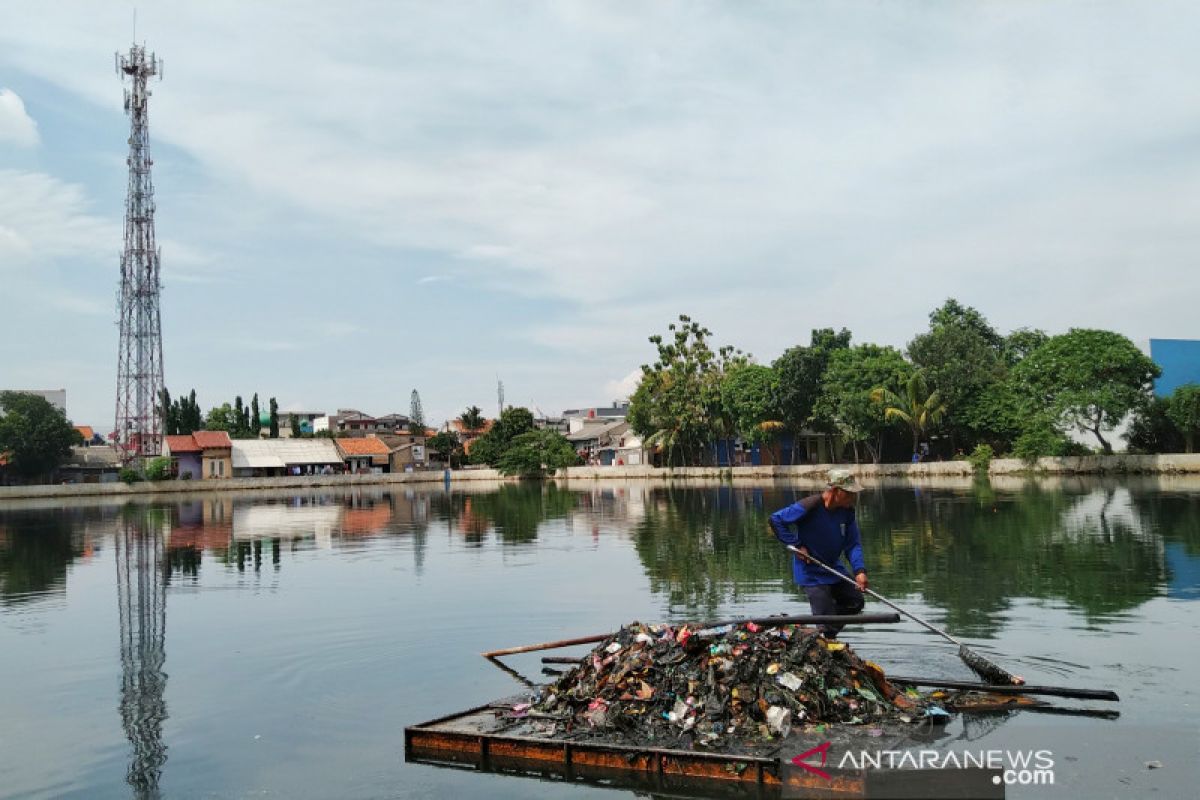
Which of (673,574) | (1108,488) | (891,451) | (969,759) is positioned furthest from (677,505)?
(969,759)

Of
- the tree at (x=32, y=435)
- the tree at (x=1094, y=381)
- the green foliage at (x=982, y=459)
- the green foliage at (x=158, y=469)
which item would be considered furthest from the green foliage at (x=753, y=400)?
the tree at (x=32, y=435)

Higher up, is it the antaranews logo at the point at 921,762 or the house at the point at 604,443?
the house at the point at 604,443

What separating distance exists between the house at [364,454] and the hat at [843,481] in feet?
290

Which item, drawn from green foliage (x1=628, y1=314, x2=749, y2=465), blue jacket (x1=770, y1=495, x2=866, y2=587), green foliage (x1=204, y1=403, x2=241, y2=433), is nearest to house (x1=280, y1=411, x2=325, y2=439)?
green foliage (x1=204, y1=403, x2=241, y2=433)

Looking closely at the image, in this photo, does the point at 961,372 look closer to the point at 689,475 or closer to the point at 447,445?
the point at 689,475

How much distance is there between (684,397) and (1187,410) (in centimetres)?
3237

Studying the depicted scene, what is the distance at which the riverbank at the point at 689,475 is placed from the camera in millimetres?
46531

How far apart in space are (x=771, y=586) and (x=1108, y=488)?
2889cm

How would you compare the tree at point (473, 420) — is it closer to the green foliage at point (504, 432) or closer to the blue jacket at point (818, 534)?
the green foliage at point (504, 432)

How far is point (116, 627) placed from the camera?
1555 centimetres

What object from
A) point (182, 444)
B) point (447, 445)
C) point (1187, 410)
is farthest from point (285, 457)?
point (1187, 410)

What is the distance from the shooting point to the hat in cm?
940

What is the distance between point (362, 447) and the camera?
96.4m

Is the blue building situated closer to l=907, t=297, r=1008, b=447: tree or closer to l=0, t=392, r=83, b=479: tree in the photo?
l=907, t=297, r=1008, b=447: tree
